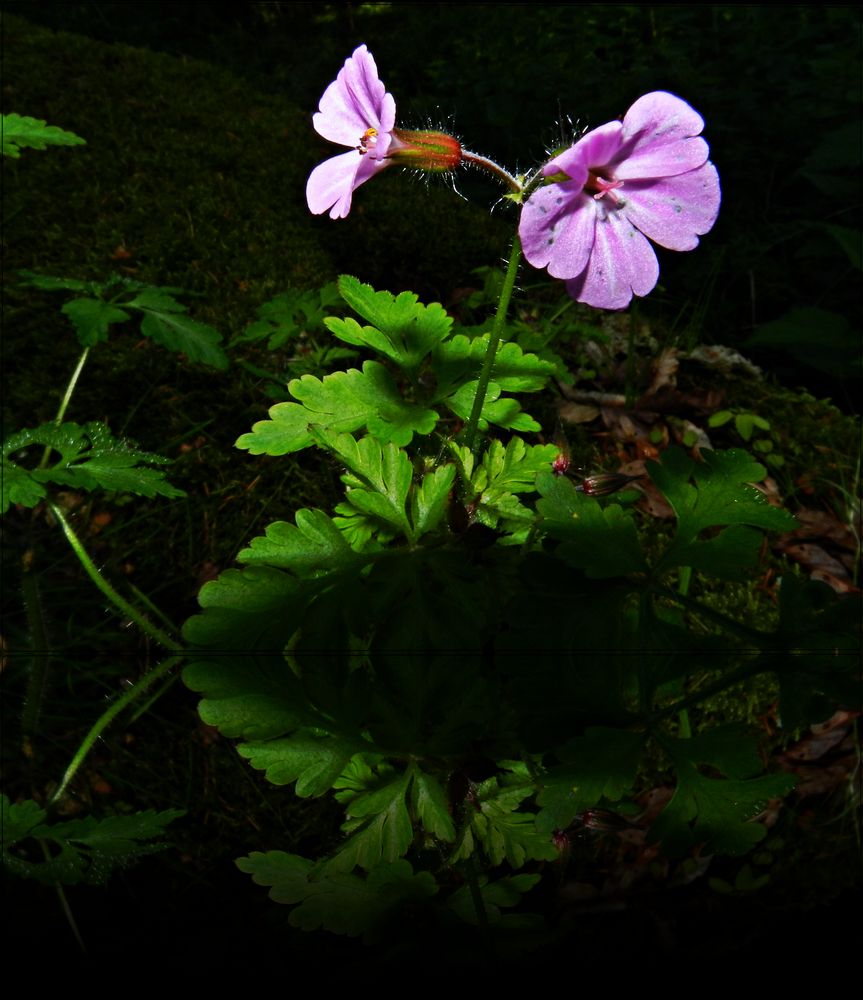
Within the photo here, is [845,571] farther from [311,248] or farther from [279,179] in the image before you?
[279,179]

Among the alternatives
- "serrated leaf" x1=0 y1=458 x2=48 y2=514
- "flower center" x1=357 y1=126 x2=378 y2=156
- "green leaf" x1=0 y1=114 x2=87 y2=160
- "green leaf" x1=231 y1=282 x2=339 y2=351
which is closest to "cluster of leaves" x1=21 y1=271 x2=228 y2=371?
"green leaf" x1=231 y1=282 x2=339 y2=351

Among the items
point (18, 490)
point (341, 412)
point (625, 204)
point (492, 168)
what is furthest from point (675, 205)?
point (18, 490)

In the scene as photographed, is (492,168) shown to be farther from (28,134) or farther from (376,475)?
(28,134)

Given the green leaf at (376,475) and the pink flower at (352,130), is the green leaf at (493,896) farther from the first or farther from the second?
the pink flower at (352,130)

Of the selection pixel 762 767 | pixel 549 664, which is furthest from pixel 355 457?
pixel 762 767

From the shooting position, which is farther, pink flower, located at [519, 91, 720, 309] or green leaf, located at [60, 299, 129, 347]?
green leaf, located at [60, 299, 129, 347]

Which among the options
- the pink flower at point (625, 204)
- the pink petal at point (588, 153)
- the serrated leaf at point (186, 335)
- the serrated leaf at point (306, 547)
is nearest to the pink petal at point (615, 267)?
the pink flower at point (625, 204)

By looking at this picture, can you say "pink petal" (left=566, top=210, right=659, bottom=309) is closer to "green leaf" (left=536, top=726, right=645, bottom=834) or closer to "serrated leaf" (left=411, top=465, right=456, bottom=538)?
"serrated leaf" (left=411, top=465, right=456, bottom=538)
